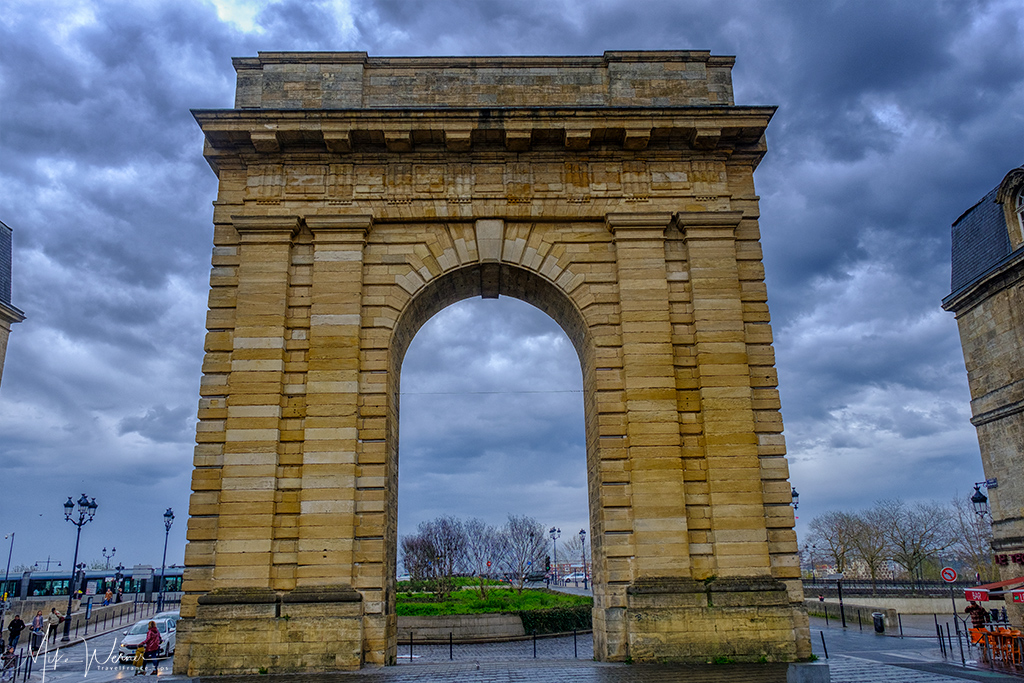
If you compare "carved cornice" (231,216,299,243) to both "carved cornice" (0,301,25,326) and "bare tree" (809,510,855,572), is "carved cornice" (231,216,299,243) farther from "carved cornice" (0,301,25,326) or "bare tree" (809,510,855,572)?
"bare tree" (809,510,855,572)

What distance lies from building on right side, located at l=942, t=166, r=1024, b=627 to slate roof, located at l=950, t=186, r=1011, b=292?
0.13 feet

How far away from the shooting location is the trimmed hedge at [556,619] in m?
30.6

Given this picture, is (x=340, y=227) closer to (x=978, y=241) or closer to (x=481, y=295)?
(x=481, y=295)

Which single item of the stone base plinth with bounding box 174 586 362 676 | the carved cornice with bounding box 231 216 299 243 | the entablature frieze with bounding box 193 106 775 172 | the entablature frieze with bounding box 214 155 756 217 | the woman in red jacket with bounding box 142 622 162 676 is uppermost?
the entablature frieze with bounding box 193 106 775 172

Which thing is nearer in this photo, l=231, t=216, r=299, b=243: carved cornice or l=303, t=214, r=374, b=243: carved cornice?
l=231, t=216, r=299, b=243: carved cornice

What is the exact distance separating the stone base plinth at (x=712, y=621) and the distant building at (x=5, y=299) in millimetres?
27050

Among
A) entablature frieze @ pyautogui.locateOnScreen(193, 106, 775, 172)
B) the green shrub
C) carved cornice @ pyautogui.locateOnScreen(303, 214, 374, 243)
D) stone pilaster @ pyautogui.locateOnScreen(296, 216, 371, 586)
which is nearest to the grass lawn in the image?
the green shrub

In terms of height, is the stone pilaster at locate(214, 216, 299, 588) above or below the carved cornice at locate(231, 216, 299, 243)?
below

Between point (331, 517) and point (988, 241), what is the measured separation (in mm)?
26585

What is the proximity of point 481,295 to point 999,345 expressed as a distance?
2025 centimetres


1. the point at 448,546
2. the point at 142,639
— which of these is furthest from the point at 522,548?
the point at 142,639

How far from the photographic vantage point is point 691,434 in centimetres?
1677

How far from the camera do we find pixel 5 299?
28.8 meters

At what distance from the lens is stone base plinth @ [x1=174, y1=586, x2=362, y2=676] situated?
14797 millimetres
